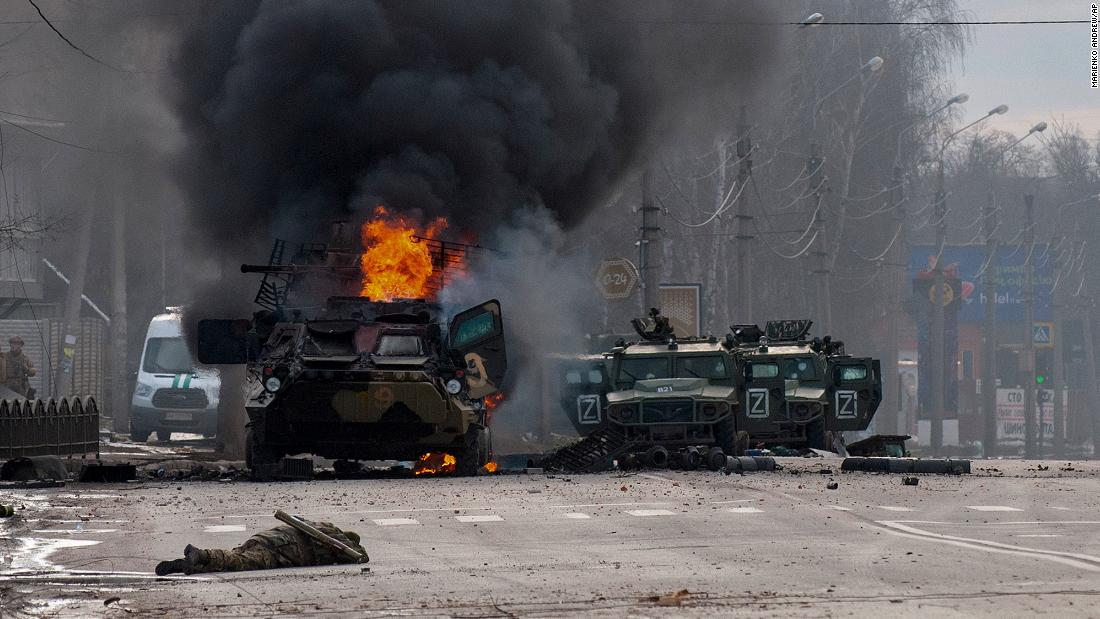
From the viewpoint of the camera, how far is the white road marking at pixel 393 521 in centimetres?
1330

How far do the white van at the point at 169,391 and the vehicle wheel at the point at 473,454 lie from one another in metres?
15.0

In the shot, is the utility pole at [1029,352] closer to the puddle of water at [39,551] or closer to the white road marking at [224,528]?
the white road marking at [224,528]

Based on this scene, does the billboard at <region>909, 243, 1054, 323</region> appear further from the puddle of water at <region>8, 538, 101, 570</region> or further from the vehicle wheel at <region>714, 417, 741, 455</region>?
Result: the puddle of water at <region>8, 538, 101, 570</region>

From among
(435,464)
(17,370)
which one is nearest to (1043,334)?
(17,370)

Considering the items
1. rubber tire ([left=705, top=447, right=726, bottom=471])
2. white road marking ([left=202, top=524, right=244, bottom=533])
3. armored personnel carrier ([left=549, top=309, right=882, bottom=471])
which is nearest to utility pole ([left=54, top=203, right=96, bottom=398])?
armored personnel carrier ([left=549, top=309, right=882, bottom=471])

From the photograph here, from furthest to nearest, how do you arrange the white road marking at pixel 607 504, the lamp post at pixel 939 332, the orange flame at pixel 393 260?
the lamp post at pixel 939 332, the orange flame at pixel 393 260, the white road marking at pixel 607 504

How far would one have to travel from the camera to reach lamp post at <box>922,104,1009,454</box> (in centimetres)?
5362

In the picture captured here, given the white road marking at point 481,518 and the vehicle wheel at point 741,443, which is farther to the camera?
the vehicle wheel at point 741,443

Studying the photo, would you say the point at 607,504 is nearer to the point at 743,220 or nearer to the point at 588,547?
the point at 588,547

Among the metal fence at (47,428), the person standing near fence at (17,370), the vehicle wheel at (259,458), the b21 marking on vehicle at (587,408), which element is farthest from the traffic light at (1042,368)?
the vehicle wheel at (259,458)

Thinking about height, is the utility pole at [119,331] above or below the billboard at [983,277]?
below

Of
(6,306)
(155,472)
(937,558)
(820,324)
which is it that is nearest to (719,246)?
(820,324)

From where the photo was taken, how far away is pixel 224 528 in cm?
1307

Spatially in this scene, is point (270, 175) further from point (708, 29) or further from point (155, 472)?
point (708, 29)
